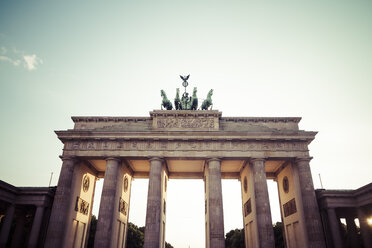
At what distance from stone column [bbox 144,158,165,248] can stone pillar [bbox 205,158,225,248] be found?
5060 mm

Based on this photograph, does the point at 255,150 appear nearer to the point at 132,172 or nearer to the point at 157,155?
the point at 157,155

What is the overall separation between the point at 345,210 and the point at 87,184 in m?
30.6

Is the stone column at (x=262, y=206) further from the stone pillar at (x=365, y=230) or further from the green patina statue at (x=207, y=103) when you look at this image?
the green patina statue at (x=207, y=103)

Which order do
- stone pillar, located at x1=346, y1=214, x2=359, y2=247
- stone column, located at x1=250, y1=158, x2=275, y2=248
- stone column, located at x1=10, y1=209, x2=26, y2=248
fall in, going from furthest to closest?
stone column, located at x1=10, y1=209, x2=26, y2=248
stone pillar, located at x1=346, y1=214, x2=359, y2=247
stone column, located at x1=250, y1=158, x2=275, y2=248

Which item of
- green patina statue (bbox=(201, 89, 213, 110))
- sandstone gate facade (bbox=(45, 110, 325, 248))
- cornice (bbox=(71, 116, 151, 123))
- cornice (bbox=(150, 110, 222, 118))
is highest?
green patina statue (bbox=(201, 89, 213, 110))

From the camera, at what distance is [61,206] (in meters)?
24.8

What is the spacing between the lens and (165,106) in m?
31.5

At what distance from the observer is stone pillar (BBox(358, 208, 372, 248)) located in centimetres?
2267

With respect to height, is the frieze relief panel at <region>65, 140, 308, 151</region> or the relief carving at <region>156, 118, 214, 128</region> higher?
the relief carving at <region>156, 118, 214, 128</region>

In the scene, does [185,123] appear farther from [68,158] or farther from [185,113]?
[68,158]

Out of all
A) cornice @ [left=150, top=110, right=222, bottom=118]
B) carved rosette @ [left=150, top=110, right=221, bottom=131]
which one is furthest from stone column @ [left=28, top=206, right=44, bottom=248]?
cornice @ [left=150, top=110, right=222, bottom=118]

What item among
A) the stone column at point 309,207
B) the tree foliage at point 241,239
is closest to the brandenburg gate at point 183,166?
the stone column at point 309,207

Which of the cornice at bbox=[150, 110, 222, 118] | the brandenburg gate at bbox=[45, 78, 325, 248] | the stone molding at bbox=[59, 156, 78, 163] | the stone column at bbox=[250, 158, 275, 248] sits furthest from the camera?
the cornice at bbox=[150, 110, 222, 118]

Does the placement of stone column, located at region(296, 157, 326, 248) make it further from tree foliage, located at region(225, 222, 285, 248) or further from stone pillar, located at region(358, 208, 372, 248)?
tree foliage, located at region(225, 222, 285, 248)
